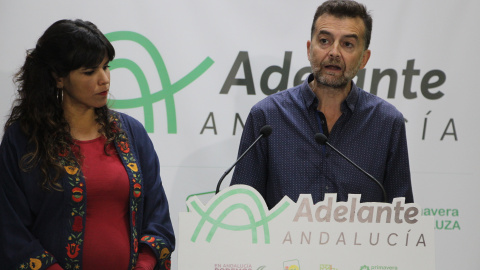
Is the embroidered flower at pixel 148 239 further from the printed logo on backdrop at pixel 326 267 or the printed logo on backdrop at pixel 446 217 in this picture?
the printed logo on backdrop at pixel 446 217

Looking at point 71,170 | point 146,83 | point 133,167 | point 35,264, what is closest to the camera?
point 35,264

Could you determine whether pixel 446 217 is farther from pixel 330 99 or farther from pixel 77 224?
pixel 77 224

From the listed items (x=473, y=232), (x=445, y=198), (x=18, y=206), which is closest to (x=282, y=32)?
(x=445, y=198)

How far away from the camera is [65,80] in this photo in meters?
2.31

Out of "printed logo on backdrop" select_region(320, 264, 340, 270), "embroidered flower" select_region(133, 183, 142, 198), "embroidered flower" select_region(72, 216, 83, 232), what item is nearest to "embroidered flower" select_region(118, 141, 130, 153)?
"embroidered flower" select_region(133, 183, 142, 198)

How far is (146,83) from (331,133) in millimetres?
1253

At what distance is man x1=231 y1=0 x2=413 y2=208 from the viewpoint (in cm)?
247

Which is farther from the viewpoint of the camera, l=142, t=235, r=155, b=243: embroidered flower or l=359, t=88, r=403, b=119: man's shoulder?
l=359, t=88, r=403, b=119: man's shoulder

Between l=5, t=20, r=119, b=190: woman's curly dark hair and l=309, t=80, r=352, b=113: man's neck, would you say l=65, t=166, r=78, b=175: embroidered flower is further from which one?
l=309, t=80, r=352, b=113: man's neck

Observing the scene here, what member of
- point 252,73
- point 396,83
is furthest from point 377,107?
point 252,73

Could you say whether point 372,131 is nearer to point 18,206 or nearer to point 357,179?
point 357,179

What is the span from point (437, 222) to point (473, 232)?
0.20 meters

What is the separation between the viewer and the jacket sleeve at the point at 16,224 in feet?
6.87

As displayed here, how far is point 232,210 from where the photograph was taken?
1.83 m
